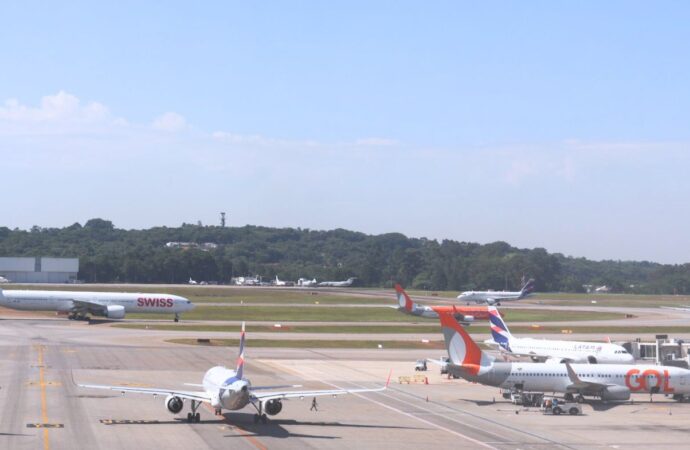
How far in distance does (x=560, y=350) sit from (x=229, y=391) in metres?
41.7

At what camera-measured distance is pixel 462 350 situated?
5719cm

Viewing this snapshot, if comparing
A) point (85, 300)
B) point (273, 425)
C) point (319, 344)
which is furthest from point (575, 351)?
point (85, 300)

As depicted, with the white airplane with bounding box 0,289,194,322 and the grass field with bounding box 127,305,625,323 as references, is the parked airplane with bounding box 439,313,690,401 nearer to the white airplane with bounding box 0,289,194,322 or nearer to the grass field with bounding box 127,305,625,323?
the white airplane with bounding box 0,289,194,322

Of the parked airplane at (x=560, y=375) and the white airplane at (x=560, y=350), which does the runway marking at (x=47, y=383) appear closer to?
the parked airplane at (x=560, y=375)

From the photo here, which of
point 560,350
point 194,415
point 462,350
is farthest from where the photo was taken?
point 560,350

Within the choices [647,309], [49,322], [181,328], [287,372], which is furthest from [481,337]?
[647,309]

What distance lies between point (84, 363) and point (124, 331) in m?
32.4

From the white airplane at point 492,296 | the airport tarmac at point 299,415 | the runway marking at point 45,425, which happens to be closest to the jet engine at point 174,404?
the airport tarmac at point 299,415

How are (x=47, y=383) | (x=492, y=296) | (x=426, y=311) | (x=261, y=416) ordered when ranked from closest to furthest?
(x=261, y=416) → (x=47, y=383) → (x=426, y=311) → (x=492, y=296)

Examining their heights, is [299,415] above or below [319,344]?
below

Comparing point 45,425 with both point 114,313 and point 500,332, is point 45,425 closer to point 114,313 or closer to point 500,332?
point 500,332

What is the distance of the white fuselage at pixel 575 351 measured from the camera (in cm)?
7450

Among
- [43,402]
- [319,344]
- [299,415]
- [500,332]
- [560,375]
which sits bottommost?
[299,415]

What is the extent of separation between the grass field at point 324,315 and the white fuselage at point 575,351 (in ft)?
175
